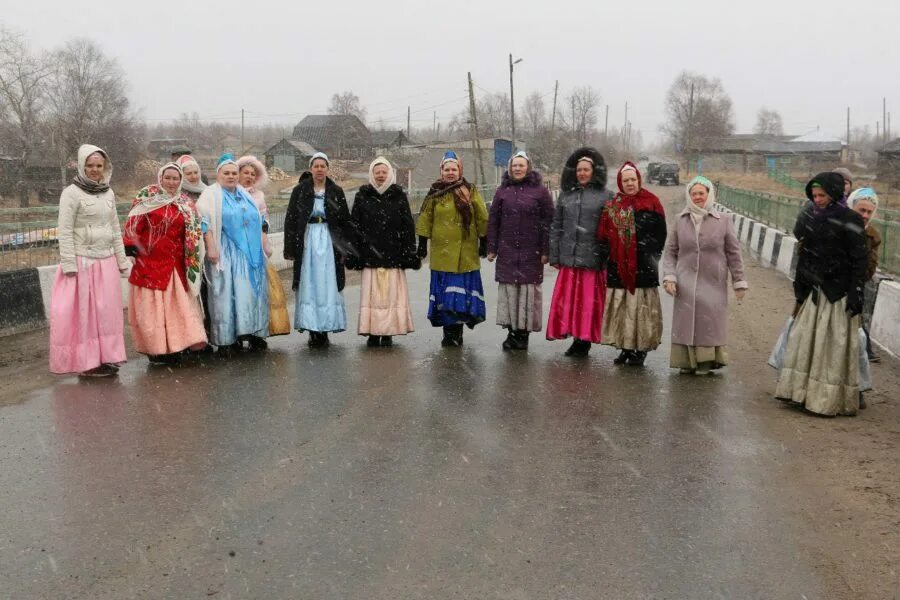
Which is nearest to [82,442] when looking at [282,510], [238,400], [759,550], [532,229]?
[238,400]

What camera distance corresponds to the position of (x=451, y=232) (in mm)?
8859

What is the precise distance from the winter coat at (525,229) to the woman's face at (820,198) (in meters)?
2.66

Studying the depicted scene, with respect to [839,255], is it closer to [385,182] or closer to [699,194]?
[699,194]

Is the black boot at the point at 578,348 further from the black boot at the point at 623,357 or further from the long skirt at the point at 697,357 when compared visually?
the long skirt at the point at 697,357

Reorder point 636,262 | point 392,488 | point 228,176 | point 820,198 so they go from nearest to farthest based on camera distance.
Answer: point 392,488, point 820,198, point 636,262, point 228,176

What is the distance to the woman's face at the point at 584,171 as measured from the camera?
8.30 metres

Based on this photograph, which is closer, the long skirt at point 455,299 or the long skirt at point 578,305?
the long skirt at point 578,305

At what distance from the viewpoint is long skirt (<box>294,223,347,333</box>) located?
8805 millimetres

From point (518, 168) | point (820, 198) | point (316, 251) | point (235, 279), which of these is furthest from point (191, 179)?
point (820, 198)

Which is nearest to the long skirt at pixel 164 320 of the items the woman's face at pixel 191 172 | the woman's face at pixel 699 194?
the woman's face at pixel 191 172

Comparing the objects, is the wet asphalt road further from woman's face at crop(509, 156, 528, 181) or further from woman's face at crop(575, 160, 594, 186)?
woman's face at crop(509, 156, 528, 181)

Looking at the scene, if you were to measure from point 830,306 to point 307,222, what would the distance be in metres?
4.77

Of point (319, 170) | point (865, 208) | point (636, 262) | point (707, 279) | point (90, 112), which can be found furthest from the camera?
point (90, 112)

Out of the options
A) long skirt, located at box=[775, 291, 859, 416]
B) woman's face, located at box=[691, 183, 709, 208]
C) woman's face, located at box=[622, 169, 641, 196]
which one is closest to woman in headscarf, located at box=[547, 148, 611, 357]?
woman's face, located at box=[622, 169, 641, 196]
